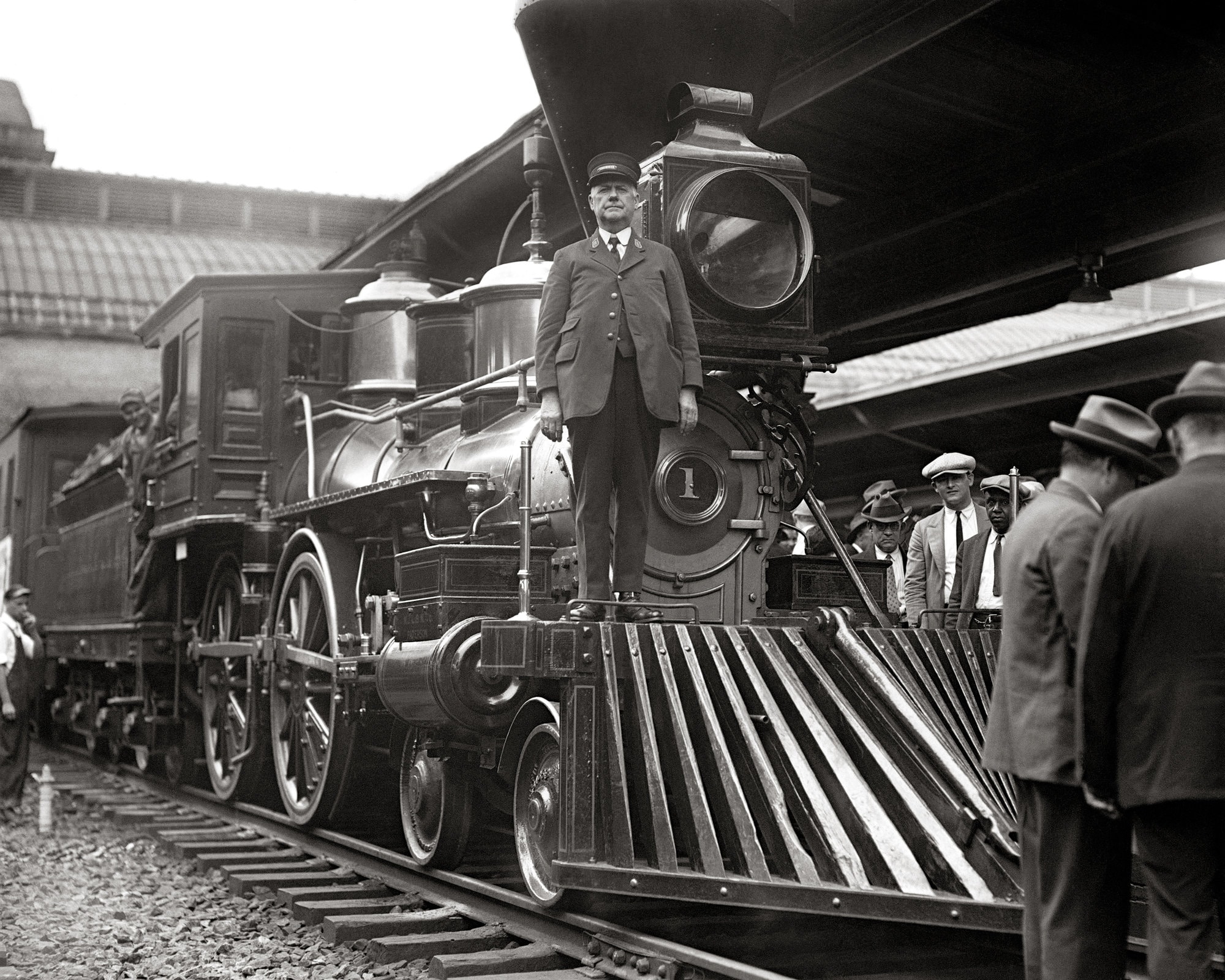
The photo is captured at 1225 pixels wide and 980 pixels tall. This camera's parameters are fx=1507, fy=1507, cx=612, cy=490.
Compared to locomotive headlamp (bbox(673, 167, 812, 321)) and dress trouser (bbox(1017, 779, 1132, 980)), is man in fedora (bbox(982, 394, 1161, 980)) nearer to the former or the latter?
dress trouser (bbox(1017, 779, 1132, 980))

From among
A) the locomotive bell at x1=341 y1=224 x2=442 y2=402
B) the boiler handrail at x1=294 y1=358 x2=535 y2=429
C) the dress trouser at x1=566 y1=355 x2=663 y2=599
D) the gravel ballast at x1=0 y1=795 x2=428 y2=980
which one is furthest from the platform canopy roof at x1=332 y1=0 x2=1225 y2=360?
the gravel ballast at x1=0 y1=795 x2=428 y2=980

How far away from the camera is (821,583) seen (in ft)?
18.4

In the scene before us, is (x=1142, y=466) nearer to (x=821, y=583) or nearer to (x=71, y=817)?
(x=821, y=583)

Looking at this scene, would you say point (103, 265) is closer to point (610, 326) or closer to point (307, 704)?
point (307, 704)

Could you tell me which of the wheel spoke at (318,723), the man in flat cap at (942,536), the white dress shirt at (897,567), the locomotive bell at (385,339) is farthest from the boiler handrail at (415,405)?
the white dress shirt at (897,567)

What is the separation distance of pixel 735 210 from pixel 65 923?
3.66 meters

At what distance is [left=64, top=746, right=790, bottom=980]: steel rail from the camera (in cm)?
422

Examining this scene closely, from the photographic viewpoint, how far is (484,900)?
18.6 feet

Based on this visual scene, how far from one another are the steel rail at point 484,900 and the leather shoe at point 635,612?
964 mm

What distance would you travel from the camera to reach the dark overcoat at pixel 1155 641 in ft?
9.25

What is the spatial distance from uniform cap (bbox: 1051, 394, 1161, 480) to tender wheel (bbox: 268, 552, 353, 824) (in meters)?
4.64

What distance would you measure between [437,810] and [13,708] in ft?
14.8

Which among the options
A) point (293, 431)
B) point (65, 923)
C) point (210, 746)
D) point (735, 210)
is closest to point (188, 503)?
point (293, 431)

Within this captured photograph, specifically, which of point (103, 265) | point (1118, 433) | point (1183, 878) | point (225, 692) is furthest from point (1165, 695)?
point (103, 265)
